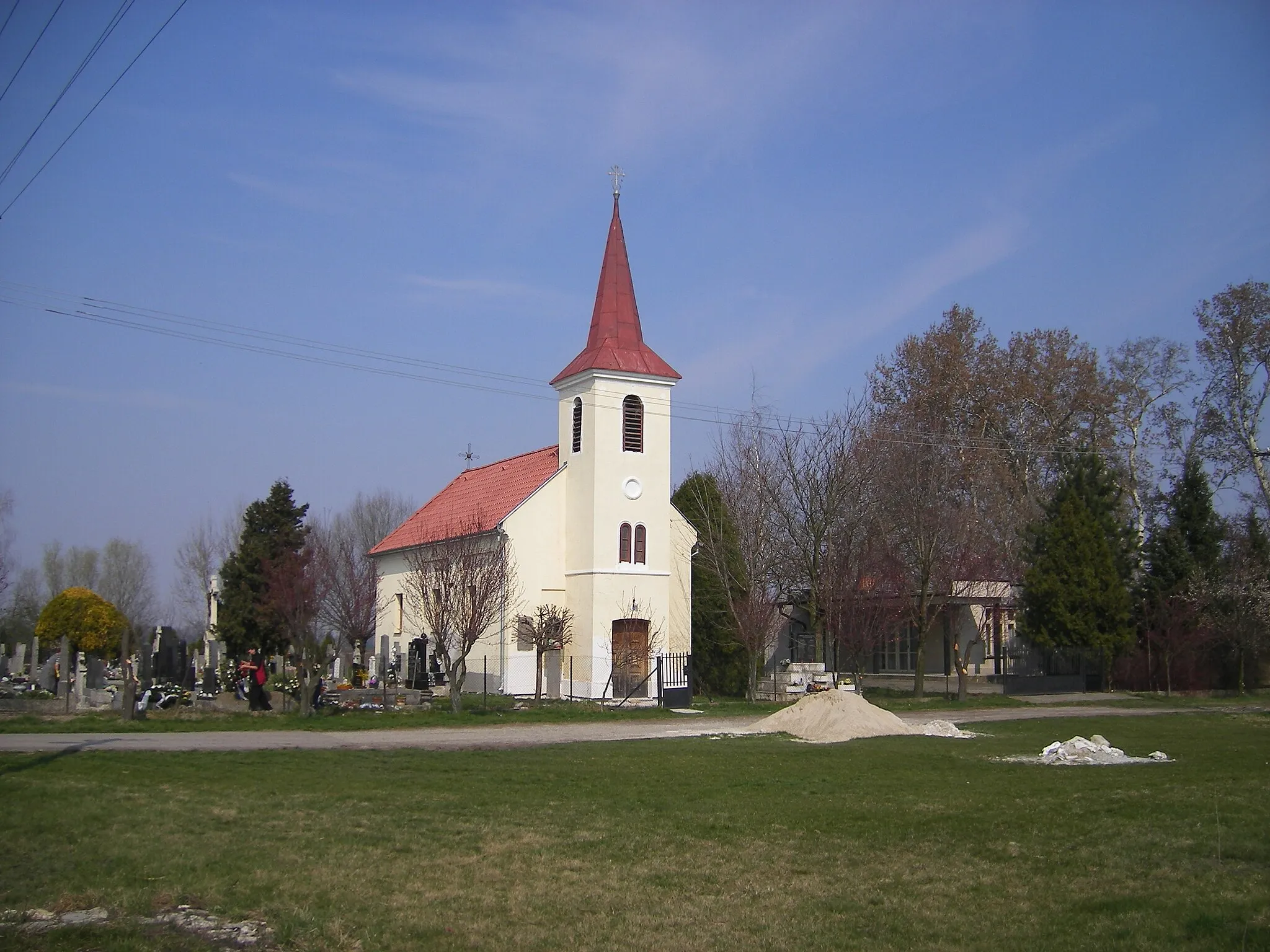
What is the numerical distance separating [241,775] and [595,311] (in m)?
27.7

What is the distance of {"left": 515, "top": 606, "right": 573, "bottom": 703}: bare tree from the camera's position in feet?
111

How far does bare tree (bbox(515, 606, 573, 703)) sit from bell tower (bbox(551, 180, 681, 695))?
4.20 feet

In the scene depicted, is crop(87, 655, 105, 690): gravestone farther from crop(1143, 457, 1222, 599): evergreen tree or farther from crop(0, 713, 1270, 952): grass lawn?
crop(1143, 457, 1222, 599): evergreen tree

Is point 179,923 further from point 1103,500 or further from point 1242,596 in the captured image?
point 1103,500

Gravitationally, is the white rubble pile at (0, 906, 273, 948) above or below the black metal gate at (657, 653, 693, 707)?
below

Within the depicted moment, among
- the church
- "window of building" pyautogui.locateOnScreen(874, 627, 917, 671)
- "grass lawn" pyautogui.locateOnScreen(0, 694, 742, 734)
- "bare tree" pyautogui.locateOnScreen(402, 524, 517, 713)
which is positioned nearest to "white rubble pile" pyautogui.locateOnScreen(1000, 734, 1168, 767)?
"grass lawn" pyautogui.locateOnScreen(0, 694, 742, 734)

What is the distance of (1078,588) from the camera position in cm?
3984

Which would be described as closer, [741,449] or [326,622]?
[741,449]

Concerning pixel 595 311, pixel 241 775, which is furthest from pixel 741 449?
pixel 241 775

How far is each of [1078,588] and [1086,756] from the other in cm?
2357

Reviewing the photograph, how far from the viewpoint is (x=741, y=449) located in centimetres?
4262

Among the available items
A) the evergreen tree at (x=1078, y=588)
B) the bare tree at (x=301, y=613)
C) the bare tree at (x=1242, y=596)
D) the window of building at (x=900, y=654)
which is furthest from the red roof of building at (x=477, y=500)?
the bare tree at (x=1242, y=596)

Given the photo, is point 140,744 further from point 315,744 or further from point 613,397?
point 613,397

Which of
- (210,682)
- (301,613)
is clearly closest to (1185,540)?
(301,613)
